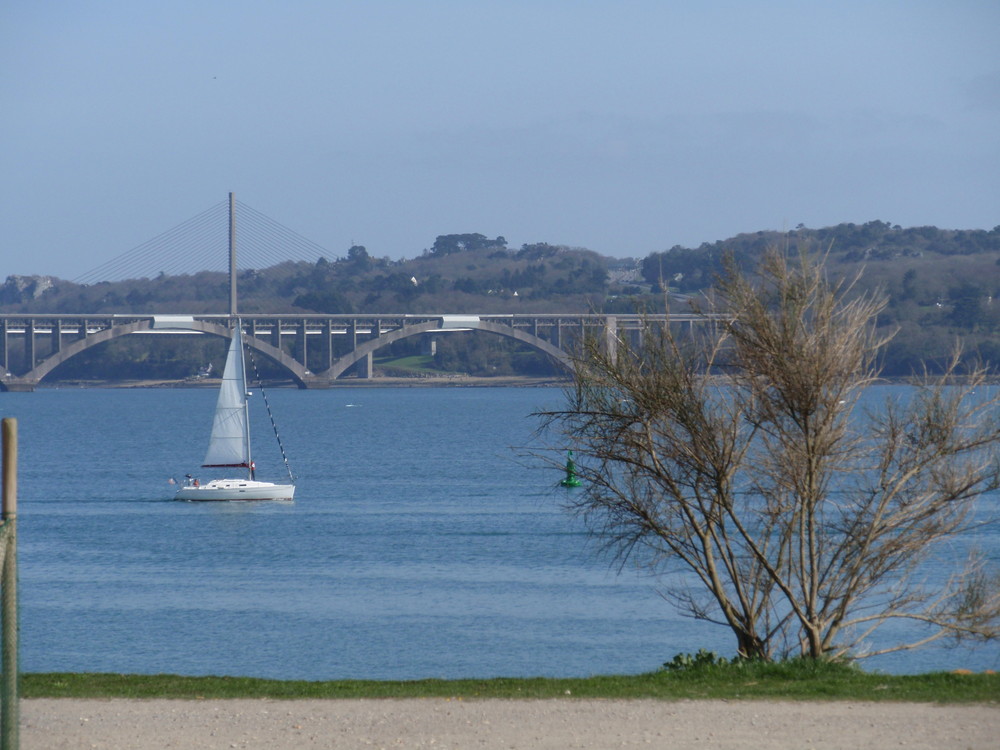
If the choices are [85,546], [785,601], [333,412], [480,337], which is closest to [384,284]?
[480,337]

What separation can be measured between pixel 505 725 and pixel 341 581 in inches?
586

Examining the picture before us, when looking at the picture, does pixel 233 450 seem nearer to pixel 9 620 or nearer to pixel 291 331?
pixel 9 620

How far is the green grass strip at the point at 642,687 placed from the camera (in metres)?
8.02

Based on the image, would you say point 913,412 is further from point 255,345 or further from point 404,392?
point 404,392

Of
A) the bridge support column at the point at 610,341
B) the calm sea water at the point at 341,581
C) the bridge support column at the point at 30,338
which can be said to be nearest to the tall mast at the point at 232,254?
the bridge support column at the point at 30,338

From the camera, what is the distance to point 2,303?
165 m

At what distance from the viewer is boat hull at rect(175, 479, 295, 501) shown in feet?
115

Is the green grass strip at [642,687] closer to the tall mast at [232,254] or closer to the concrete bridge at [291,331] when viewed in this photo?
the concrete bridge at [291,331]

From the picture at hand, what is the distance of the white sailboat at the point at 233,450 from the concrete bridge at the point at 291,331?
43.6m

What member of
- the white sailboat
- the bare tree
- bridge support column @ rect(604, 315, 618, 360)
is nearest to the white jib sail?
the white sailboat

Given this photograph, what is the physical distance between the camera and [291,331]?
94000mm

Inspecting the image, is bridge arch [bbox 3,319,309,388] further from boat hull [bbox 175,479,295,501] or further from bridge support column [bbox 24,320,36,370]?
boat hull [bbox 175,479,295,501]

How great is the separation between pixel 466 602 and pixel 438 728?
12.1 m

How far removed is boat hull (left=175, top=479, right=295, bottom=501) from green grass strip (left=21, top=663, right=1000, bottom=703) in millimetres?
25984
